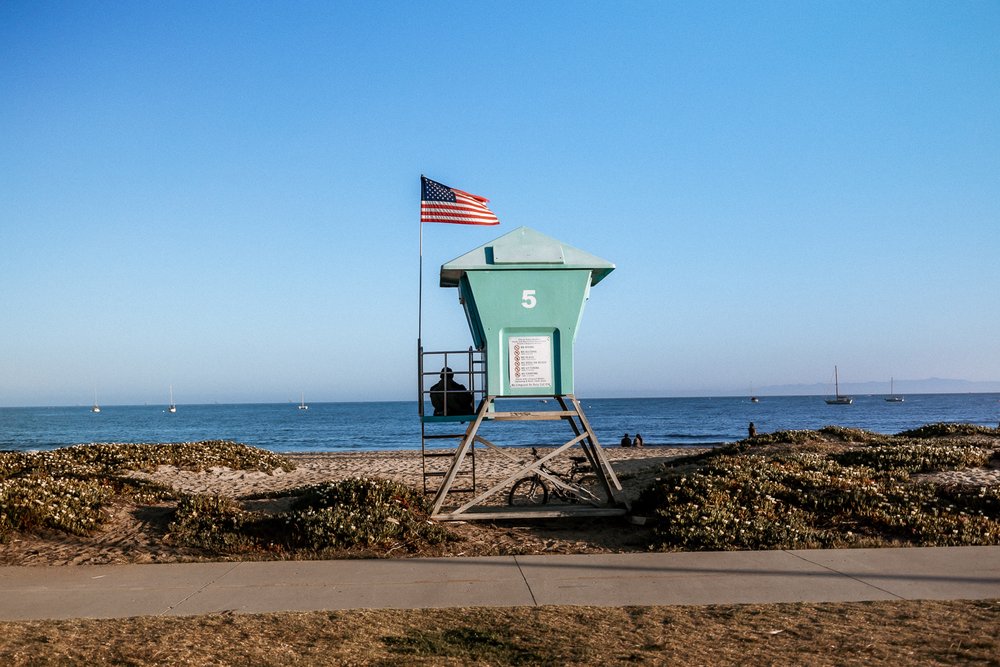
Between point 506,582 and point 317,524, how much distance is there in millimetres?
2939

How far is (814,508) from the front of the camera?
10711mm

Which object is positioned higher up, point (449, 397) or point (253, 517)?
point (449, 397)

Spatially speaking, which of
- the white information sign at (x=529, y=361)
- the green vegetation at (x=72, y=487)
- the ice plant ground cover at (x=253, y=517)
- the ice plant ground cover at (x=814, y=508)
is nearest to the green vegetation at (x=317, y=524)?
the ice plant ground cover at (x=253, y=517)

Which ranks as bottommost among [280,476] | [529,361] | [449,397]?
[280,476]

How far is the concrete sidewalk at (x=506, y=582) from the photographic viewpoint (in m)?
→ 6.96

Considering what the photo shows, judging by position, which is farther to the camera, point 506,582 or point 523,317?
point 523,317

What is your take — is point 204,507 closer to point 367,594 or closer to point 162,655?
point 367,594

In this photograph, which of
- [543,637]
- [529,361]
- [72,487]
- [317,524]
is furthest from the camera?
[72,487]

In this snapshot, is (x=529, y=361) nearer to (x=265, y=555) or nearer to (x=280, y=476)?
(x=265, y=555)

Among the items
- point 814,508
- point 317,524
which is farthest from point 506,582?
point 814,508

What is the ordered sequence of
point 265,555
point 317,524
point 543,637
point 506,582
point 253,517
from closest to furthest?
point 543,637
point 506,582
point 265,555
point 317,524
point 253,517

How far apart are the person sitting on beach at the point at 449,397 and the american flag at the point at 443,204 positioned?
214 centimetres

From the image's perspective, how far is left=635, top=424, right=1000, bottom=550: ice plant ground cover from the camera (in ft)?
31.2

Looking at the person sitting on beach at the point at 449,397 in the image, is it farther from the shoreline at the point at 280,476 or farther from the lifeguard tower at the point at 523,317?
the shoreline at the point at 280,476
